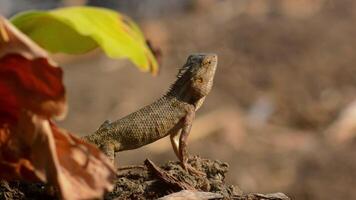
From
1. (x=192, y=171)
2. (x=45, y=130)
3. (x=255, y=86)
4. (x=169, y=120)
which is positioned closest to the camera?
(x=45, y=130)

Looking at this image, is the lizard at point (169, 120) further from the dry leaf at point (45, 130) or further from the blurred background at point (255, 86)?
the blurred background at point (255, 86)

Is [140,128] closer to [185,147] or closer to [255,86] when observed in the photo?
[185,147]

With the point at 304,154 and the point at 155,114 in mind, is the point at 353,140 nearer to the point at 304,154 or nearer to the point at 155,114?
the point at 304,154

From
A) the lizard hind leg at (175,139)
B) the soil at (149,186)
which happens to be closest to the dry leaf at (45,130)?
the soil at (149,186)

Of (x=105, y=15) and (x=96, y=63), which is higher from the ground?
(x=96, y=63)

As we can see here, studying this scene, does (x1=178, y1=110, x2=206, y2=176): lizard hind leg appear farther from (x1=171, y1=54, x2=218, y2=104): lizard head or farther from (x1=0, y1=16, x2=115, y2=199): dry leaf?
(x1=0, y1=16, x2=115, y2=199): dry leaf

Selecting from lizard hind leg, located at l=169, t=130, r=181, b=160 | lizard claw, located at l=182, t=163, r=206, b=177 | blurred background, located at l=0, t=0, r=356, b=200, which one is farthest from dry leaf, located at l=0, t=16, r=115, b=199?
blurred background, located at l=0, t=0, r=356, b=200

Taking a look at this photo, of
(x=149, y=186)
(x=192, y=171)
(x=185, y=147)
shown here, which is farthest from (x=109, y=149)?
(x=149, y=186)

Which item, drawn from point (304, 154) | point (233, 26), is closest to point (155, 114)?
point (304, 154)
